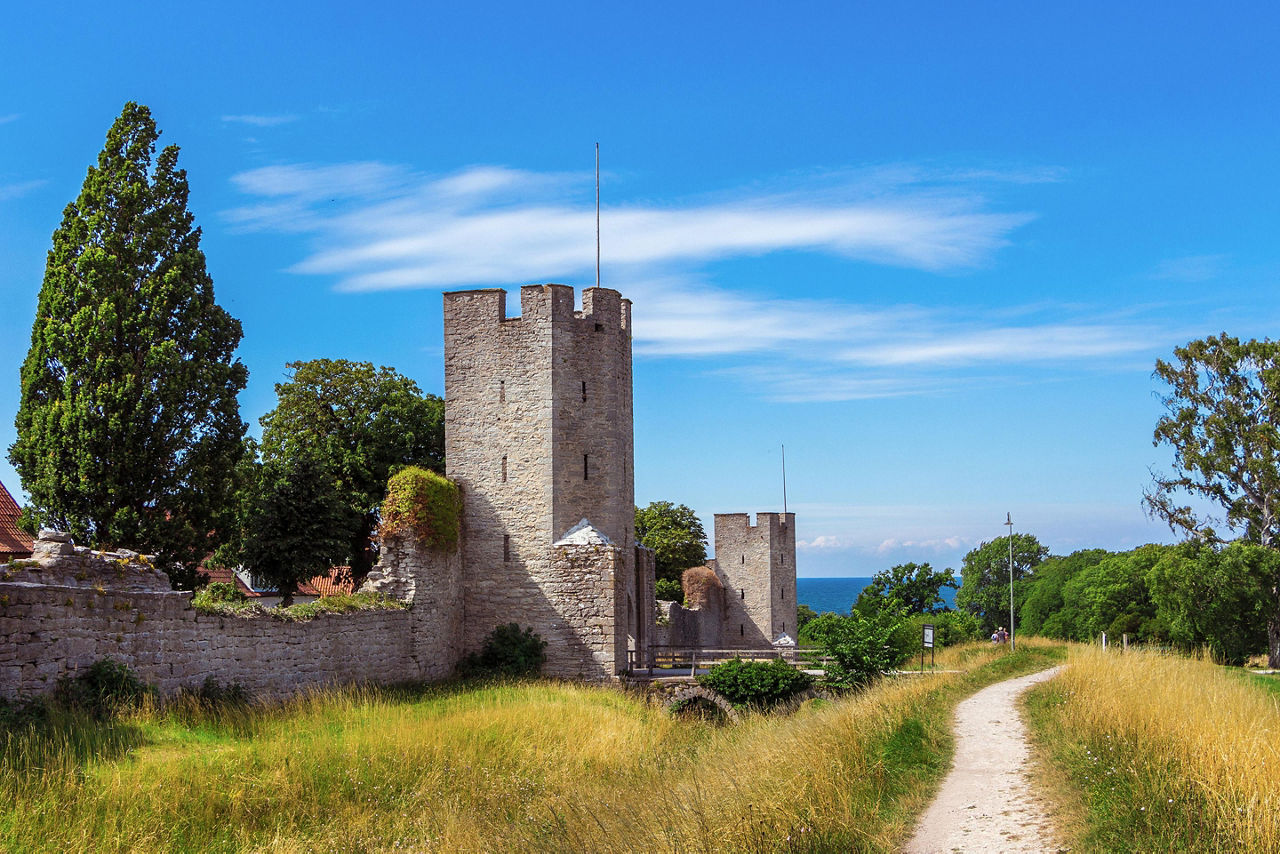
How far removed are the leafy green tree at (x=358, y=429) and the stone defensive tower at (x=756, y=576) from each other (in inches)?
629

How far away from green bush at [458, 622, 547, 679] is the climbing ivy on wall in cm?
269

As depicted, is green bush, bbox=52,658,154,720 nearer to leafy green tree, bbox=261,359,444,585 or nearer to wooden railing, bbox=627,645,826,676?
wooden railing, bbox=627,645,826,676

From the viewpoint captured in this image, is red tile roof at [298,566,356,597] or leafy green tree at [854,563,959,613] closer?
red tile roof at [298,566,356,597]

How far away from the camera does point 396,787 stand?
39.6 feet

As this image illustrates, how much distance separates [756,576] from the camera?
43.6 metres

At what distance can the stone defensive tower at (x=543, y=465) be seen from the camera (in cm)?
2442

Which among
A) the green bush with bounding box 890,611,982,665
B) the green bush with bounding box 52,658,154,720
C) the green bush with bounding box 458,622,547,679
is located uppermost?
the green bush with bounding box 52,658,154,720

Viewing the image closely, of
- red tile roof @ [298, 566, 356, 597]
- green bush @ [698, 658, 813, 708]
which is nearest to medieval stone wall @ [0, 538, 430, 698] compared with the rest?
green bush @ [698, 658, 813, 708]

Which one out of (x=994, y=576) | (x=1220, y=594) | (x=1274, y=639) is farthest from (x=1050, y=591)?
(x=1220, y=594)

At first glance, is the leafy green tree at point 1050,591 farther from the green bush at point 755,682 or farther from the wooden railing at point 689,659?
the green bush at point 755,682

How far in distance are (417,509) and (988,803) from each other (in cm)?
1505

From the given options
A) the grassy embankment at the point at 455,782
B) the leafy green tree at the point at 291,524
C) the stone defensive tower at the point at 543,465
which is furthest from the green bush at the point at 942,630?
the leafy green tree at the point at 291,524

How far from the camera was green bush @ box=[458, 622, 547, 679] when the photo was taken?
944 inches

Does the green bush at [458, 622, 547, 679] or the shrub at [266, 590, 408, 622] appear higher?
the shrub at [266, 590, 408, 622]
